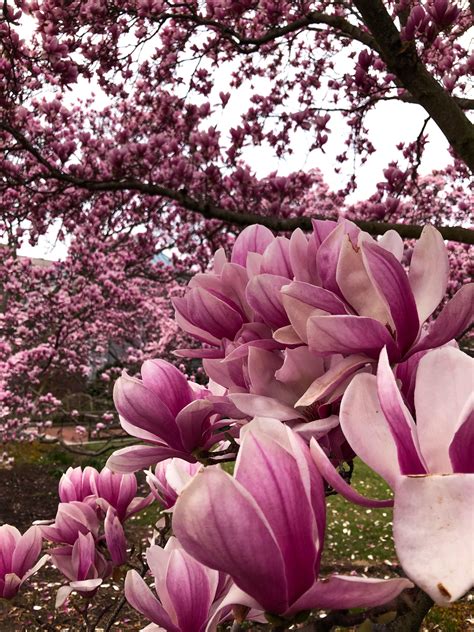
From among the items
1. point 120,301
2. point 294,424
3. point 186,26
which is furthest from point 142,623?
point 120,301

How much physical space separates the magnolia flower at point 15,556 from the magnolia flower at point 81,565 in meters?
0.05

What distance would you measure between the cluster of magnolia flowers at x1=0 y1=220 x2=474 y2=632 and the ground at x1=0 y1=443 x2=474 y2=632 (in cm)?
72

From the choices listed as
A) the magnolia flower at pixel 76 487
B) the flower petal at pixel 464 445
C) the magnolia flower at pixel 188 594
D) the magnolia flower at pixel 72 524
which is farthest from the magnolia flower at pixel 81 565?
the flower petal at pixel 464 445

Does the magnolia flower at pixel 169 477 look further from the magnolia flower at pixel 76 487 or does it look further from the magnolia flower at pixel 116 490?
the magnolia flower at pixel 76 487

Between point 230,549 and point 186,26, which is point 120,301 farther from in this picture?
point 230,549

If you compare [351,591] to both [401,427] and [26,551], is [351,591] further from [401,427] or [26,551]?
[26,551]

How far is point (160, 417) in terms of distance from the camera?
0.73m

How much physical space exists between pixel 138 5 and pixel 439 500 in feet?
14.0

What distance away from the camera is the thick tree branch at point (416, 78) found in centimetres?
222

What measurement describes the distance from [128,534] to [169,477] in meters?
5.76

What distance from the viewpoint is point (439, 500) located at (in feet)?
1.26

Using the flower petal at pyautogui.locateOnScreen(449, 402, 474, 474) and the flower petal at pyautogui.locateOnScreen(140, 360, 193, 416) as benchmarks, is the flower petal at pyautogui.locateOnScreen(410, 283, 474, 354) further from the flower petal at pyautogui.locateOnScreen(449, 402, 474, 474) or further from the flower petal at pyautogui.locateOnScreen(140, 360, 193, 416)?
the flower petal at pyautogui.locateOnScreen(140, 360, 193, 416)

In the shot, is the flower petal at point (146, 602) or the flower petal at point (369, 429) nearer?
the flower petal at point (369, 429)

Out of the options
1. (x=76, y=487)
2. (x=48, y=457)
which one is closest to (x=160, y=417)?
(x=76, y=487)
